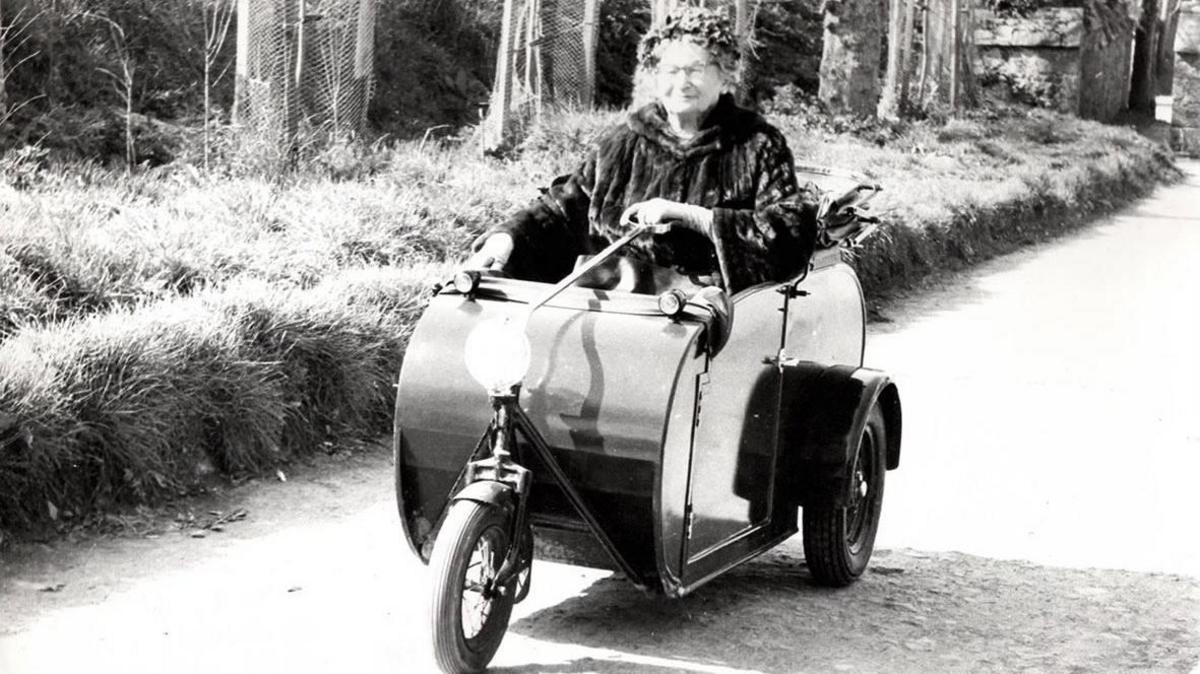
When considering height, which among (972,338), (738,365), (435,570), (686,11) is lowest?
(972,338)

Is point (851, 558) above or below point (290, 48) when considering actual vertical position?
below

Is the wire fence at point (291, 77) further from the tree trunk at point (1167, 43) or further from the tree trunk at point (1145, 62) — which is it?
the tree trunk at point (1145, 62)

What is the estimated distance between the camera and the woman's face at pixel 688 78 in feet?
18.9

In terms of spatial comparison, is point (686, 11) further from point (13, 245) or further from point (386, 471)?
point (13, 245)

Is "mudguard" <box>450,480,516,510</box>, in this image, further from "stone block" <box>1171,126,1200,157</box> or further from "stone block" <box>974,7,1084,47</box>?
"stone block" <box>1171,126,1200,157</box>

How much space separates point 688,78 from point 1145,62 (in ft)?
149

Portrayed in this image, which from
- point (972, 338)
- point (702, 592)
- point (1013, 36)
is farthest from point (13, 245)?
point (1013, 36)

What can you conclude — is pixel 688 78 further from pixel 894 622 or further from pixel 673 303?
pixel 894 622

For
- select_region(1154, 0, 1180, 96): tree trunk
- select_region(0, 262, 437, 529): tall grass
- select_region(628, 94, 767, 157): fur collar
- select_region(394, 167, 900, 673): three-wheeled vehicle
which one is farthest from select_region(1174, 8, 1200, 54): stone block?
select_region(394, 167, 900, 673): three-wheeled vehicle

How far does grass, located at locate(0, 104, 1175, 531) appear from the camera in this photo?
257 inches

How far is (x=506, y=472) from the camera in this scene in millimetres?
4953

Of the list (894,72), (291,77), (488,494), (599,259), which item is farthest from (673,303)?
(894,72)

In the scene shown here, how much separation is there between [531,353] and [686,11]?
4.43 feet

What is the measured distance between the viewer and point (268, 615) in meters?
5.52
